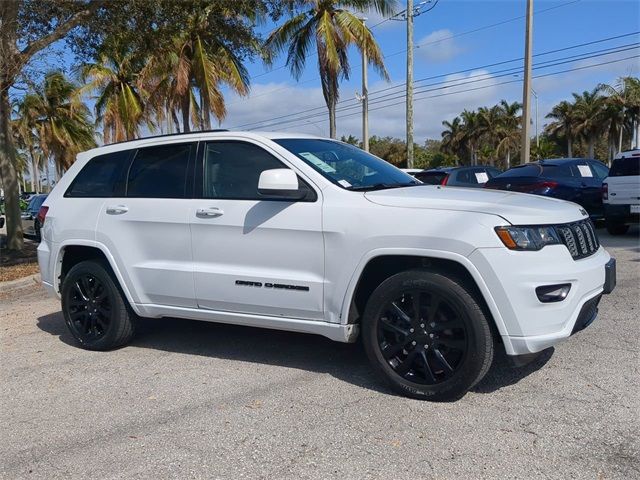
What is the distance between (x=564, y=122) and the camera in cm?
5691

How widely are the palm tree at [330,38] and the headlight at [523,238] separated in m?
18.6

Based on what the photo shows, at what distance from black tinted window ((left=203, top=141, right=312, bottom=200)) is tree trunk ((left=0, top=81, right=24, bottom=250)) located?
9.17 metres

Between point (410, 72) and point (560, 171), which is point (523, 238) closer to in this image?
point (560, 171)

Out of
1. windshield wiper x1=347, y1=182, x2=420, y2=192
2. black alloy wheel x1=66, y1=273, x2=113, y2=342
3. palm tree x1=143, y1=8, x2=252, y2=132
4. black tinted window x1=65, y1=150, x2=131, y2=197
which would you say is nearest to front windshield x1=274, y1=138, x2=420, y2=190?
windshield wiper x1=347, y1=182, x2=420, y2=192

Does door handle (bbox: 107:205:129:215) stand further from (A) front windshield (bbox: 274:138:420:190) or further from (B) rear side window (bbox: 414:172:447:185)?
(B) rear side window (bbox: 414:172:447:185)

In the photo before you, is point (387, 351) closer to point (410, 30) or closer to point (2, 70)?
point (2, 70)

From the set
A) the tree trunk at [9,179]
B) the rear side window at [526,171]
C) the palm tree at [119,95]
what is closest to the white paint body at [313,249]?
the rear side window at [526,171]

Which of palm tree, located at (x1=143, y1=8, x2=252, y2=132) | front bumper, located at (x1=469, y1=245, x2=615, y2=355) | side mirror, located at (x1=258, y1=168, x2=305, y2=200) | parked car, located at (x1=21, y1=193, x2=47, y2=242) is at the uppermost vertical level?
palm tree, located at (x1=143, y1=8, x2=252, y2=132)

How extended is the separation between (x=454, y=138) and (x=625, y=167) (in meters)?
61.3

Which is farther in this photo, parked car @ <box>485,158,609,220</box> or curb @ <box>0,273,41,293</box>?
parked car @ <box>485,158,609,220</box>

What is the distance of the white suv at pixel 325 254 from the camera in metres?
3.65

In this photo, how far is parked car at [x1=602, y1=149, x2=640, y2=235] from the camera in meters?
10.4

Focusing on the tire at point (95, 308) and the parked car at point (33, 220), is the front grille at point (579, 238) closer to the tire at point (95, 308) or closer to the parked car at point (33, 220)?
the tire at point (95, 308)

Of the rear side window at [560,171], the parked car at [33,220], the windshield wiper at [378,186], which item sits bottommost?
the parked car at [33,220]
